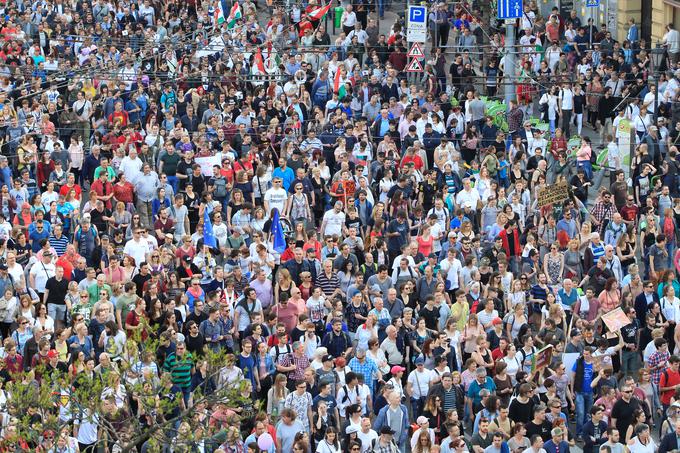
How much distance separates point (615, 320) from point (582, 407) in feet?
5.75

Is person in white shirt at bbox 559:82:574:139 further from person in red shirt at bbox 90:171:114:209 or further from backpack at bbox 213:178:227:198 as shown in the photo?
person in red shirt at bbox 90:171:114:209

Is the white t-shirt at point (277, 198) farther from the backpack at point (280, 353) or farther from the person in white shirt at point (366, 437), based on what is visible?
the person in white shirt at point (366, 437)

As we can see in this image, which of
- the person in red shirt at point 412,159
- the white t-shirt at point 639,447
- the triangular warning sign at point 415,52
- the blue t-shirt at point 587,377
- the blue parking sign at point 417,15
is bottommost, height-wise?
the white t-shirt at point 639,447

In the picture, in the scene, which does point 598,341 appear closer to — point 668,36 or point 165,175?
point 165,175

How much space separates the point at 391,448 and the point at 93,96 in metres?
14.4

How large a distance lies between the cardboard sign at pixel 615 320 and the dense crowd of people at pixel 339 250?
26 millimetres

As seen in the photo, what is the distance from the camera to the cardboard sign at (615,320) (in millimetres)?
25317

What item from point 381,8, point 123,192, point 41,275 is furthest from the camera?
point 381,8

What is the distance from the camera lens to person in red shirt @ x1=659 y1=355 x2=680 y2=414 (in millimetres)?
24375

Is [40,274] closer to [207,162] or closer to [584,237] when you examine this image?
[207,162]

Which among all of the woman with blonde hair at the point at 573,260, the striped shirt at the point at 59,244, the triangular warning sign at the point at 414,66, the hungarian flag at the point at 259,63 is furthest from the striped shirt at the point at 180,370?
the hungarian flag at the point at 259,63

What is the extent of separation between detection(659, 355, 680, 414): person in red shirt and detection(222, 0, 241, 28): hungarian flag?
19.7 m

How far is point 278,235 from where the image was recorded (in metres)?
27.6

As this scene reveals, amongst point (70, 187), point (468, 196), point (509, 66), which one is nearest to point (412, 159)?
point (468, 196)
